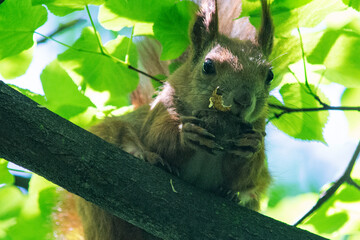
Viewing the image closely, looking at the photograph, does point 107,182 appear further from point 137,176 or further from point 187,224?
point 187,224

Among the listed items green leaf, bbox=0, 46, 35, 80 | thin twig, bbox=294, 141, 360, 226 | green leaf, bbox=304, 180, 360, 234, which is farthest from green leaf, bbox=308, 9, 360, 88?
green leaf, bbox=0, 46, 35, 80

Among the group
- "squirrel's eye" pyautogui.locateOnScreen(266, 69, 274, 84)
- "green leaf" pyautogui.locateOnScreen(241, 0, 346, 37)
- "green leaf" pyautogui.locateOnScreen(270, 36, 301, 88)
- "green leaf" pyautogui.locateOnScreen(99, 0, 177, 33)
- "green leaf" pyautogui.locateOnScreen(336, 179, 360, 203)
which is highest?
"green leaf" pyautogui.locateOnScreen(241, 0, 346, 37)

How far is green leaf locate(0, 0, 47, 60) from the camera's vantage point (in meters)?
2.77

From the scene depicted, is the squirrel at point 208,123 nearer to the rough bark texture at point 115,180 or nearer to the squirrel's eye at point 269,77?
the squirrel's eye at point 269,77

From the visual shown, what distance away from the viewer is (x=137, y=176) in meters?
2.59

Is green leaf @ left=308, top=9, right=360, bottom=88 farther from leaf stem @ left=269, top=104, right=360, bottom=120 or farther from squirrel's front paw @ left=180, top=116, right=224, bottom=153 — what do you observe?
squirrel's front paw @ left=180, top=116, right=224, bottom=153

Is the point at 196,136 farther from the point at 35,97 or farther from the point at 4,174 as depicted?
the point at 4,174

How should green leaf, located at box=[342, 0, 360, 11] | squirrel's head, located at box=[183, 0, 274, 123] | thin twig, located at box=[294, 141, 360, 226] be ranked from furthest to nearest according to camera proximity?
thin twig, located at box=[294, 141, 360, 226]
squirrel's head, located at box=[183, 0, 274, 123]
green leaf, located at box=[342, 0, 360, 11]

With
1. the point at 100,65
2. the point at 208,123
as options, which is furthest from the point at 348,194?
the point at 100,65

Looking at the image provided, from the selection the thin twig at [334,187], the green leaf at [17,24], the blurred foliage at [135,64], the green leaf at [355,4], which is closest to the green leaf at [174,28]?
the blurred foliage at [135,64]

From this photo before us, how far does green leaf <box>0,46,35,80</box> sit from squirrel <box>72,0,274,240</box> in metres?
0.75

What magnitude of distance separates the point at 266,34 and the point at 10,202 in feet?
8.14

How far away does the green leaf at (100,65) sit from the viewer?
3.21 meters

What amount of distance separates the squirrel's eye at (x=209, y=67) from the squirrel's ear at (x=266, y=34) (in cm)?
55
